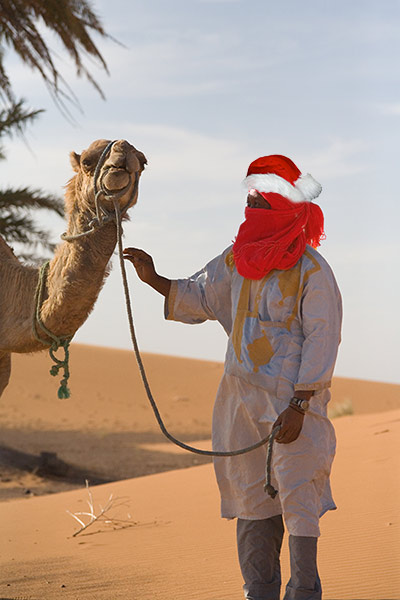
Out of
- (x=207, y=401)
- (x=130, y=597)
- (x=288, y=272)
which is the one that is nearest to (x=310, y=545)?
(x=288, y=272)

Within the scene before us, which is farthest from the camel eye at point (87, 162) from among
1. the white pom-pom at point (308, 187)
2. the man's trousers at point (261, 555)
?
the man's trousers at point (261, 555)

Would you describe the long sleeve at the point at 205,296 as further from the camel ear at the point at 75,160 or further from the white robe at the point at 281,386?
the camel ear at the point at 75,160

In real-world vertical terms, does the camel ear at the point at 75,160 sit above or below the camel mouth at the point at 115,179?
above

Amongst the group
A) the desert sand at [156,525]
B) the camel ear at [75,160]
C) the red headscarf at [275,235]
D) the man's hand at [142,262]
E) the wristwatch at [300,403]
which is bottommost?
the desert sand at [156,525]

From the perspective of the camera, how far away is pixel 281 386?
4.15 metres

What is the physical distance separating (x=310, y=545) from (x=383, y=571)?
263 cm

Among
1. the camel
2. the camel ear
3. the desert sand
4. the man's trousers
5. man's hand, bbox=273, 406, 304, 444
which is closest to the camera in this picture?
man's hand, bbox=273, 406, 304, 444

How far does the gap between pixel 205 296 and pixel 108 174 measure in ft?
2.99

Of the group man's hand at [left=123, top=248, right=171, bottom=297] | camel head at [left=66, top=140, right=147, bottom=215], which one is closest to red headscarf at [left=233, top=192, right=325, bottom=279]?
man's hand at [left=123, top=248, right=171, bottom=297]

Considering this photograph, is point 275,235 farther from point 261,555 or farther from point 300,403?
point 261,555

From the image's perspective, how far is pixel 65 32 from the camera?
11.6 metres

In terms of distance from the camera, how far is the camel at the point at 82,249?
413 centimetres

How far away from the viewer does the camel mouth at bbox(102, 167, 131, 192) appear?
407 centimetres

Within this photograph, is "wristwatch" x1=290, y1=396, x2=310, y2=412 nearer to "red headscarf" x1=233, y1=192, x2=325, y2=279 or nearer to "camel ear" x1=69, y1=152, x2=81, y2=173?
"red headscarf" x1=233, y1=192, x2=325, y2=279
